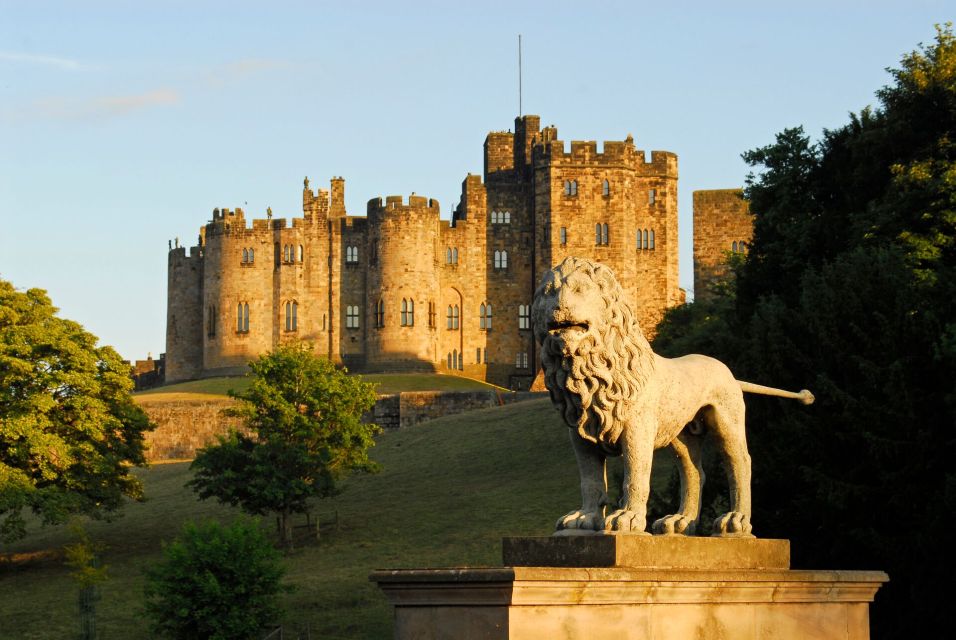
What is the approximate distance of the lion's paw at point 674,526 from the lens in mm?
14906

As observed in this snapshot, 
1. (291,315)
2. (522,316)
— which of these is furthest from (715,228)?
(291,315)

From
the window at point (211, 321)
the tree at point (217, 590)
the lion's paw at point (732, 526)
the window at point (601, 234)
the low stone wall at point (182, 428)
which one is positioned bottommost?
the tree at point (217, 590)

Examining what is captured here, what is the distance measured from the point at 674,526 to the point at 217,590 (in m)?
27.4

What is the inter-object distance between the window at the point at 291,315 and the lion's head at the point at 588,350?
98.4 m

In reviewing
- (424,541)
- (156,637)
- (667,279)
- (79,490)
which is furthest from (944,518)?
(667,279)

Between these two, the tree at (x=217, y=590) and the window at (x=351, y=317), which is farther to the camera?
the window at (x=351, y=317)

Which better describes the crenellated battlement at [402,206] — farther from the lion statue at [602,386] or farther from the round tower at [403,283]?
the lion statue at [602,386]

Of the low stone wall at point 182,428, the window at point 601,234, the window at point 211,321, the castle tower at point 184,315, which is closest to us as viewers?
the low stone wall at point 182,428

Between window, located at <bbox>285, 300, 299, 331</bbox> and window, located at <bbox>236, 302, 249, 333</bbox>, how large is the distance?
2790 mm

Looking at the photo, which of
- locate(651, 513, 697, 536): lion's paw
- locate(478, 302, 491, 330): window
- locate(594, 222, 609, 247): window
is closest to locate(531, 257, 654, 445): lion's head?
locate(651, 513, 697, 536): lion's paw

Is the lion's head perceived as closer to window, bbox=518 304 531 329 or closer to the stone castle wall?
window, bbox=518 304 531 329

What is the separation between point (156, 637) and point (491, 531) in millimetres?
11974

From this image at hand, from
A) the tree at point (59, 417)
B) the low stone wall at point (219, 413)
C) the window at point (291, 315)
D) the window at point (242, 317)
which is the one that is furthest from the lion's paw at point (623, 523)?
the window at point (242, 317)

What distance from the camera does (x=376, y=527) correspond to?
56.9 m
